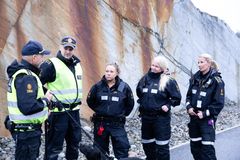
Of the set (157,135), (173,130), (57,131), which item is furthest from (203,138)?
(173,130)

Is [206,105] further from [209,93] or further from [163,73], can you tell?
[163,73]

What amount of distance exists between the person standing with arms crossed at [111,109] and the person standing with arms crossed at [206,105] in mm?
1088

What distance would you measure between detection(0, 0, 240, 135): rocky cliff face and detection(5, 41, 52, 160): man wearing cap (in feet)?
11.9

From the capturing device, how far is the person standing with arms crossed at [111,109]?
19.2ft

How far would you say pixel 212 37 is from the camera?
17766mm

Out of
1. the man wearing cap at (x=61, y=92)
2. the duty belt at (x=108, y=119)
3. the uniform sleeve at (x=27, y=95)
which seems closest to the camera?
the uniform sleeve at (x=27, y=95)

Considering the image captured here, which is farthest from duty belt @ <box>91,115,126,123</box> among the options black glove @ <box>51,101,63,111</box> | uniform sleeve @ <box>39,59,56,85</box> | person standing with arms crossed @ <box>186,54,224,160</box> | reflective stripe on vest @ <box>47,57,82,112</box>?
person standing with arms crossed @ <box>186,54,224,160</box>

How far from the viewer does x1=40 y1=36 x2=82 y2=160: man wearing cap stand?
566 centimetres

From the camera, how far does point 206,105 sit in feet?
19.7

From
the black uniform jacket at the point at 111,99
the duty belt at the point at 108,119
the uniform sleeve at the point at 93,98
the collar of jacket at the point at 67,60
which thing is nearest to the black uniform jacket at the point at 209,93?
the black uniform jacket at the point at 111,99

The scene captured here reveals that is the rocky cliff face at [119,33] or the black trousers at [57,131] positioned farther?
the rocky cliff face at [119,33]

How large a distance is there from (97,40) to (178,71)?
4766mm

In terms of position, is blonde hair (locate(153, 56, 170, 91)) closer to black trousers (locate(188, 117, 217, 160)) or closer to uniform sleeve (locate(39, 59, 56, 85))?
black trousers (locate(188, 117, 217, 160))

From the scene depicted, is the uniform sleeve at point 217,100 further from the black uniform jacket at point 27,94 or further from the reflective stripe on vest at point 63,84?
the black uniform jacket at point 27,94
